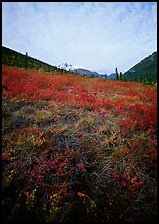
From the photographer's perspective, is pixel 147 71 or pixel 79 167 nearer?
pixel 79 167

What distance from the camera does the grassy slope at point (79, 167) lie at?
3.54 m

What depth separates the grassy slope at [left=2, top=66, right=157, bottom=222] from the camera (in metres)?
3.54

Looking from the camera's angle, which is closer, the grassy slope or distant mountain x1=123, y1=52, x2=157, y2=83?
the grassy slope

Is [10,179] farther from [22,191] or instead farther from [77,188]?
[77,188]

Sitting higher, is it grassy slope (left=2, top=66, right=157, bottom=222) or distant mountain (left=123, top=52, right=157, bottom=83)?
distant mountain (left=123, top=52, right=157, bottom=83)

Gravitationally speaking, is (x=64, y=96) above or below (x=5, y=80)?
below

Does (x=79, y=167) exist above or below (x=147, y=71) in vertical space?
below

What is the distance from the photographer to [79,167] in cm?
438

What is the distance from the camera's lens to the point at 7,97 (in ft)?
29.2

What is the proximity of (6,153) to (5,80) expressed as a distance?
7.90 meters

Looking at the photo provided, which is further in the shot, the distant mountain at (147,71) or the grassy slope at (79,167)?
the distant mountain at (147,71)

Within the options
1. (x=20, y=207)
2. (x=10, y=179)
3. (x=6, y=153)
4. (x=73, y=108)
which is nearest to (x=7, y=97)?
(x=73, y=108)

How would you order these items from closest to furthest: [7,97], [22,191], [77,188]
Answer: [22,191] → [77,188] → [7,97]

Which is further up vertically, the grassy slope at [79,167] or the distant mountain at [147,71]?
the distant mountain at [147,71]
